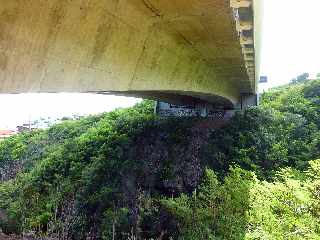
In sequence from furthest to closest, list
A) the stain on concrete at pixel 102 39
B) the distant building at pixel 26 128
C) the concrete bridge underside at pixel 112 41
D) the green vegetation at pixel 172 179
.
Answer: the distant building at pixel 26 128
the green vegetation at pixel 172 179
the stain on concrete at pixel 102 39
the concrete bridge underside at pixel 112 41

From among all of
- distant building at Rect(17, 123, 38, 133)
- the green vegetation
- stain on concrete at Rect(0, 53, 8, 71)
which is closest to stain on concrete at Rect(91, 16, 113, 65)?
stain on concrete at Rect(0, 53, 8, 71)

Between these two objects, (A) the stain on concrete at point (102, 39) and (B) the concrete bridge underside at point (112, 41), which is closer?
(B) the concrete bridge underside at point (112, 41)

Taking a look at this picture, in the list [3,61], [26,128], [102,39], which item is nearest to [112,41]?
[102,39]

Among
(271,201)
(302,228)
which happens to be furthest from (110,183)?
(302,228)

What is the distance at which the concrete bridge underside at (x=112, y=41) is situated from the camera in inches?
177

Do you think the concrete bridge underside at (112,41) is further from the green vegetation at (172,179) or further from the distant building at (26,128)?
the distant building at (26,128)

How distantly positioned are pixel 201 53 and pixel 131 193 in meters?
8.96

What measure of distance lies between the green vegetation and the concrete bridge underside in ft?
15.2

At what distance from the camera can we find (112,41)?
21.4 ft

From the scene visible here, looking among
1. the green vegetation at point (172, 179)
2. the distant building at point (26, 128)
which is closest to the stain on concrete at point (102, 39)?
the green vegetation at point (172, 179)

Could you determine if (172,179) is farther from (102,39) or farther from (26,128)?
(26,128)

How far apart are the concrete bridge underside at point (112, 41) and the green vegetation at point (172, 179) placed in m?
4.62

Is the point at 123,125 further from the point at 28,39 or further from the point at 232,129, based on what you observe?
the point at 28,39

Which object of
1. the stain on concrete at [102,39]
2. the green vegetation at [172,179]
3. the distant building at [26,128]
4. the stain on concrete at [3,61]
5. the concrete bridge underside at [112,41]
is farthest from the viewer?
the distant building at [26,128]
